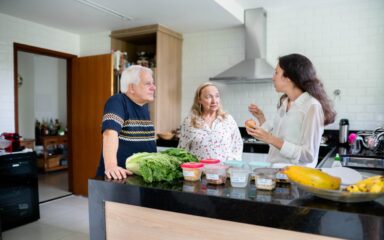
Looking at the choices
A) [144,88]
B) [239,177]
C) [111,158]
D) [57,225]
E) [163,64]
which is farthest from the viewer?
[163,64]

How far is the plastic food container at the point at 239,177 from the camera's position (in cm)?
127

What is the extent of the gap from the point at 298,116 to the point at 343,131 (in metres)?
2.05

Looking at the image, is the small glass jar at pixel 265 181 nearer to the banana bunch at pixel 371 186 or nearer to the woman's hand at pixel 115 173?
the banana bunch at pixel 371 186

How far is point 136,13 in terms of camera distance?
364 cm

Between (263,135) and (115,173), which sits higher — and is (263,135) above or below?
above

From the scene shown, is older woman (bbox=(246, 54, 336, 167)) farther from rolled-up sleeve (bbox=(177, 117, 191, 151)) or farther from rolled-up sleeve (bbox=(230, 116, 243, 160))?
rolled-up sleeve (bbox=(177, 117, 191, 151))

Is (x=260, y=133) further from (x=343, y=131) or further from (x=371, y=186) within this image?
(x=343, y=131)

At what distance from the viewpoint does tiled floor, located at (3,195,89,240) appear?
3145mm

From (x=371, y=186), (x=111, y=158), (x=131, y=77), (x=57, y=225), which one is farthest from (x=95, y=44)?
(x=371, y=186)

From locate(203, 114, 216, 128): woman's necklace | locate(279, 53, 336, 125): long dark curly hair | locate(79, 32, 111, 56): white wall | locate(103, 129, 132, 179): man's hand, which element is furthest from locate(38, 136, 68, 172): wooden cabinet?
locate(279, 53, 336, 125): long dark curly hair

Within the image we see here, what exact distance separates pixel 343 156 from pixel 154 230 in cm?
223

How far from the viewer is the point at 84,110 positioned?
452 cm

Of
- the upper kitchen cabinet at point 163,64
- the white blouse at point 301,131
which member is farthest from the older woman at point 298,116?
the upper kitchen cabinet at point 163,64

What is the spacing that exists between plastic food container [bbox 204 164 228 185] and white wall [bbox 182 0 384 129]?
2.83 metres
